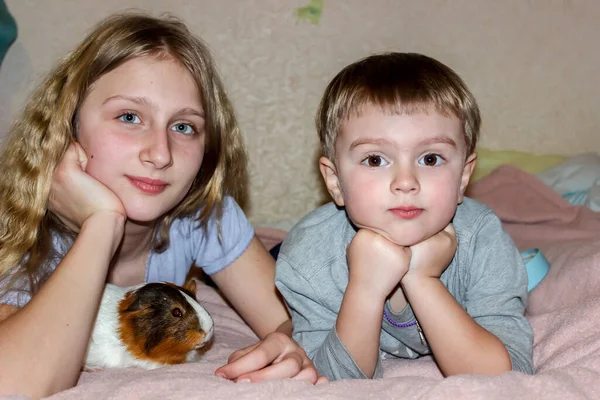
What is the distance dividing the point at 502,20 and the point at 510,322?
1210 mm

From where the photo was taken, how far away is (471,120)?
51.1 inches

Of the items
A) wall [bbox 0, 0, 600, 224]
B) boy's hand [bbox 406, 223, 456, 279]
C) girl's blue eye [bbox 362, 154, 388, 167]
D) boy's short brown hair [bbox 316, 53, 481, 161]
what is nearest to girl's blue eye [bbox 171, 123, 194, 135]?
boy's short brown hair [bbox 316, 53, 481, 161]

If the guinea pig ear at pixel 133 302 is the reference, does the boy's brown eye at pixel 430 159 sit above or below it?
above

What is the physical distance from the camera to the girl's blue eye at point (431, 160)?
1237 millimetres

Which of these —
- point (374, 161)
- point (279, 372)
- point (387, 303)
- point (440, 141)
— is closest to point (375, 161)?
point (374, 161)

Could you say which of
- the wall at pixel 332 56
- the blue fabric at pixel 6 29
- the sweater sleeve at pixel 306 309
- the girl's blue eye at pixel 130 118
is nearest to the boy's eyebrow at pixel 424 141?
the sweater sleeve at pixel 306 309

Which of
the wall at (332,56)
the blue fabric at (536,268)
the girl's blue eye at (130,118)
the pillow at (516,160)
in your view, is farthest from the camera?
the pillow at (516,160)

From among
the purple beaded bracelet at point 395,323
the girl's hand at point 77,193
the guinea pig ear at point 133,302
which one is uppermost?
the girl's hand at point 77,193

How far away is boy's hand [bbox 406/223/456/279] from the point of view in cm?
125

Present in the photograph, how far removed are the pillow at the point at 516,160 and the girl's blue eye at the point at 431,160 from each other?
1.01 m

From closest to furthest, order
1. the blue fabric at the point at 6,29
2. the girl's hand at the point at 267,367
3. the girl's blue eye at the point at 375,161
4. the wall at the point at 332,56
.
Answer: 1. the girl's hand at the point at 267,367
2. the girl's blue eye at the point at 375,161
3. the blue fabric at the point at 6,29
4. the wall at the point at 332,56

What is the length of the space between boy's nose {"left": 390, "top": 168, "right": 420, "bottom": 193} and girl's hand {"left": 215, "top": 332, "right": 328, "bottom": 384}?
1.00 feet

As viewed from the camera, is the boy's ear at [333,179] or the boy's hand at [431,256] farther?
the boy's ear at [333,179]

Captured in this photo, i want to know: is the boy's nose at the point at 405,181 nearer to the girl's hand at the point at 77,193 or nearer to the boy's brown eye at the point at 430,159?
the boy's brown eye at the point at 430,159
